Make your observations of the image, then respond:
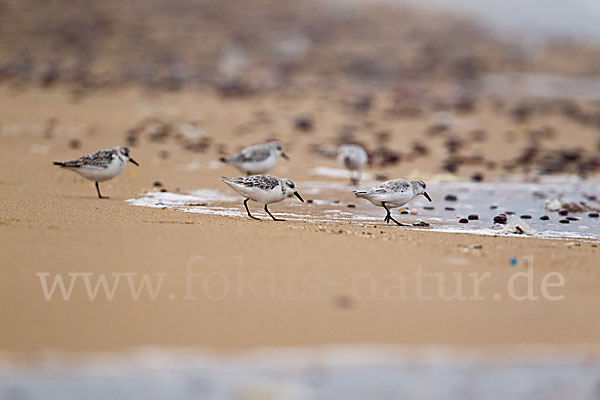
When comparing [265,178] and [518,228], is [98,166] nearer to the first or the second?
[265,178]

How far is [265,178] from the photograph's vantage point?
7.29m

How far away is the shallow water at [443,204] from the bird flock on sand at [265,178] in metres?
0.22

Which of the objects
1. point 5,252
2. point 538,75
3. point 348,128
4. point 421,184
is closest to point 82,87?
point 348,128

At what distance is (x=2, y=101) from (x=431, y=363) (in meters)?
11.7

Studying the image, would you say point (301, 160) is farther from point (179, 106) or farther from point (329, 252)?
point (329, 252)

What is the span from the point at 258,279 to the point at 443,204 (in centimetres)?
432

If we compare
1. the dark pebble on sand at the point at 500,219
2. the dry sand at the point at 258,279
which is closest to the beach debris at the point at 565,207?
the dark pebble on sand at the point at 500,219

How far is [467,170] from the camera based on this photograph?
10.9m

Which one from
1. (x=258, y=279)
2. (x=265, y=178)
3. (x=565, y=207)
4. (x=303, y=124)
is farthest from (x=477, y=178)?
(x=258, y=279)

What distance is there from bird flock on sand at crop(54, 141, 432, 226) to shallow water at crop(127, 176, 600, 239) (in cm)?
22

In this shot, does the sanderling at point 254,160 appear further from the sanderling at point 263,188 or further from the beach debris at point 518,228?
the beach debris at point 518,228

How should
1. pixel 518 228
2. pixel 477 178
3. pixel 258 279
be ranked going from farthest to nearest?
pixel 477 178 → pixel 518 228 → pixel 258 279

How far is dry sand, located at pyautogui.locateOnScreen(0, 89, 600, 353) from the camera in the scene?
4043 millimetres

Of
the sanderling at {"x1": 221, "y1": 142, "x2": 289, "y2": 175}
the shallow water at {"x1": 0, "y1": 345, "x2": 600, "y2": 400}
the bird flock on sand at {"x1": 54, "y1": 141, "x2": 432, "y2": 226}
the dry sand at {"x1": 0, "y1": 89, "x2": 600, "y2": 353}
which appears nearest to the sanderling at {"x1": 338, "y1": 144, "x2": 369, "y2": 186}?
the bird flock on sand at {"x1": 54, "y1": 141, "x2": 432, "y2": 226}
